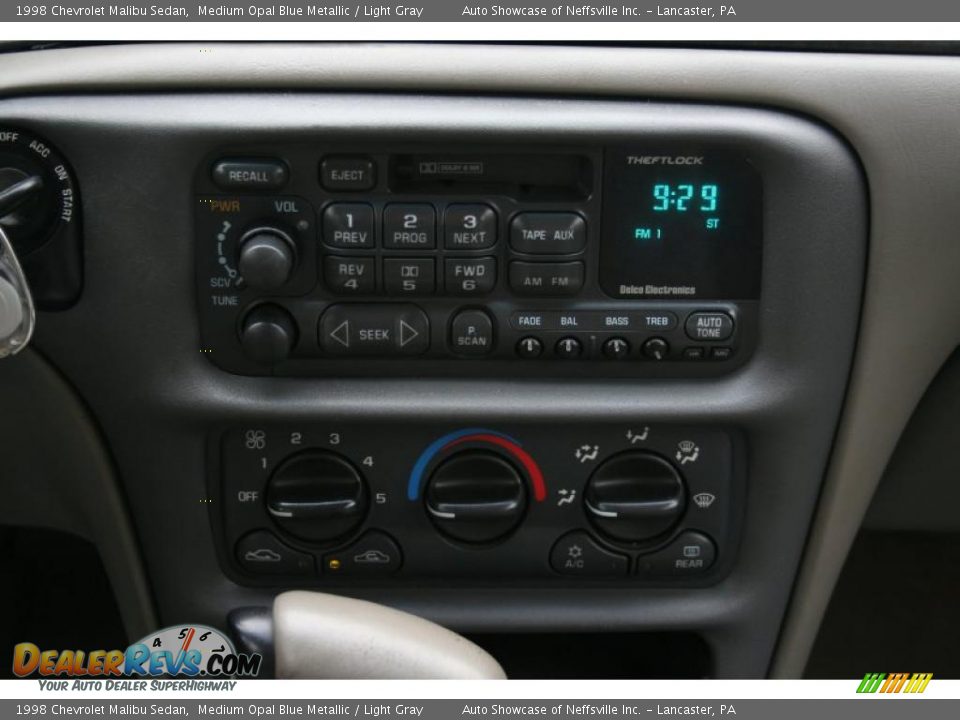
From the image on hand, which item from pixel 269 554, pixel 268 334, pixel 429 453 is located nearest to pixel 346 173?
pixel 268 334

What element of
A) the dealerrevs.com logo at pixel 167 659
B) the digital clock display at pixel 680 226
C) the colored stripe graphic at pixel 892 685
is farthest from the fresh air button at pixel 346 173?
the colored stripe graphic at pixel 892 685

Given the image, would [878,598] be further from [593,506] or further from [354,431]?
[354,431]

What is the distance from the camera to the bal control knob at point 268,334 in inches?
35.5

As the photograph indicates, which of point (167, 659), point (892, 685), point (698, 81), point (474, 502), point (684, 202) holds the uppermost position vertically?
point (698, 81)

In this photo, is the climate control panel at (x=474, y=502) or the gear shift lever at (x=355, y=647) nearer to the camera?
the gear shift lever at (x=355, y=647)

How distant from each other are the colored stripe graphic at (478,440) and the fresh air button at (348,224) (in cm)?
21

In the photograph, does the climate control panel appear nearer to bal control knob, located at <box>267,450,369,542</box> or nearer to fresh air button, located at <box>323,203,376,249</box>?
bal control knob, located at <box>267,450,369,542</box>

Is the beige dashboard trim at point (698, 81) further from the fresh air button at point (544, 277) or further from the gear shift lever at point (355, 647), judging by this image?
the gear shift lever at point (355, 647)

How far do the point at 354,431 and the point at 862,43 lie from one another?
0.57m

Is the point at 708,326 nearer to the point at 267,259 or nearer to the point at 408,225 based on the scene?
the point at 408,225

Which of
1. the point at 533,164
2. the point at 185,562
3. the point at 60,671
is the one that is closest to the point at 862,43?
the point at 533,164

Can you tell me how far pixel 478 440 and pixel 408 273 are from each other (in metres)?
0.18

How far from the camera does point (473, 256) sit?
91 cm

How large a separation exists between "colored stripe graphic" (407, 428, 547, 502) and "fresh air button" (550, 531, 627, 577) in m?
0.05
